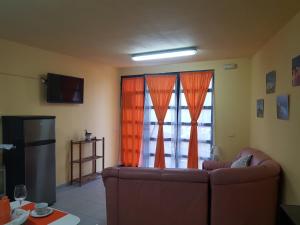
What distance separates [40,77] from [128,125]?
8.86 feet

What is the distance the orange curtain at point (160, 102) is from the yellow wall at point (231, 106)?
105 cm

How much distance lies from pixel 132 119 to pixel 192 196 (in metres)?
3.72

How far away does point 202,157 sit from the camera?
5430 millimetres

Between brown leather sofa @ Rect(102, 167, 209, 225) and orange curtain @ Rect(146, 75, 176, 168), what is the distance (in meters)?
3.01

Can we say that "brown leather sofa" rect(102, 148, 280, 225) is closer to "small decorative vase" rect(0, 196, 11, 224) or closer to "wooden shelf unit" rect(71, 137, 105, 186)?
"small decorative vase" rect(0, 196, 11, 224)

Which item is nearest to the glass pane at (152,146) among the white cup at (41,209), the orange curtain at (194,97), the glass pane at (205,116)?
the orange curtain at (194,97)

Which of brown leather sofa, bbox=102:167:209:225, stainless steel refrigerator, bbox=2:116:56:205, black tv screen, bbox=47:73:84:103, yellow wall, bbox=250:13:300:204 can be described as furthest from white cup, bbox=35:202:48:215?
black tv screen, bbox=47:73:84:103

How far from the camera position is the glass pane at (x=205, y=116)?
17.7ft

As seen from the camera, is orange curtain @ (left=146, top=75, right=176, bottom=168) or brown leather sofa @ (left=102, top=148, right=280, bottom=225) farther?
orange curtain @ (left=146, top=75, right=176, bottom=168)

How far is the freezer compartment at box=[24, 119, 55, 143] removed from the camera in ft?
11.3

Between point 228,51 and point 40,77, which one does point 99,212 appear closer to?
point 40,77

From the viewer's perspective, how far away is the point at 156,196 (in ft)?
8.98

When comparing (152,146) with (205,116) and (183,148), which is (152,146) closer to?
(183,148)

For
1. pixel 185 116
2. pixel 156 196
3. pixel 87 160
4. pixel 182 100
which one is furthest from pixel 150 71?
pixel 156 196
